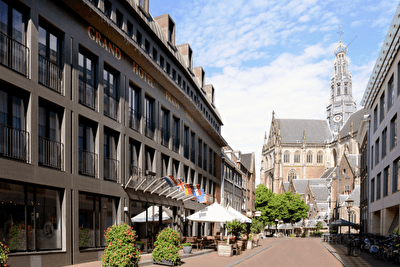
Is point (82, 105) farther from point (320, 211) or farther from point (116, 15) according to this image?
point (320, 211)

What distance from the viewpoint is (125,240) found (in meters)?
13.5

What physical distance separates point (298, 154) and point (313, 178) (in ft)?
35.0

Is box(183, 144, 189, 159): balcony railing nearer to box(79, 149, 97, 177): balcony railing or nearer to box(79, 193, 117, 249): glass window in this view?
box(79, 193, 117, 249): glass window

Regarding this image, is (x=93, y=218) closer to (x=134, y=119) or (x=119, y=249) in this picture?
(x=119, y=249)

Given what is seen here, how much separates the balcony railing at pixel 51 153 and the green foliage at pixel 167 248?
521 centimetres

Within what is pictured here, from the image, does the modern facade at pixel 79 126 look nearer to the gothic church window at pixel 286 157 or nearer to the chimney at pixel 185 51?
the chimney at pixel 185 51

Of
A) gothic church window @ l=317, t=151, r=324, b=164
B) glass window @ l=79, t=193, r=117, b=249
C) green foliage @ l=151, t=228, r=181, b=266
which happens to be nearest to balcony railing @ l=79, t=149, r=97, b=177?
glass window @ l=79, t=193, r=117, b=249

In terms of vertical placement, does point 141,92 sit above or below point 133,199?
above

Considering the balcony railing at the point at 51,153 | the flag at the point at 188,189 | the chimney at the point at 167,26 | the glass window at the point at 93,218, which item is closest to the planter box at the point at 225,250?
the flag at the point at 188,189

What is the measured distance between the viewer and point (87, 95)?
18.4 metres

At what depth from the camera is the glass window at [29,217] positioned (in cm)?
1282

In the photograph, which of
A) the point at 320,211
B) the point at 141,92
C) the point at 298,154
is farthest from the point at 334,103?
the point at 141,92

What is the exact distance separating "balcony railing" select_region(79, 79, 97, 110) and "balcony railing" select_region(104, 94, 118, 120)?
1.14 metres

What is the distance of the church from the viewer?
4744 inches
